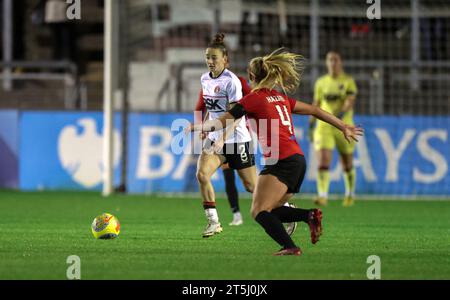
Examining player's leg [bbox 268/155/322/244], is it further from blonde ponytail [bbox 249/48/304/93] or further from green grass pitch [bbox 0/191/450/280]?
blonde ponytail [bbox 249/48/304/93]

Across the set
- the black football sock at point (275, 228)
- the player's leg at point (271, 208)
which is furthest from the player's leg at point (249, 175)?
the black football sock at point (275, 228)

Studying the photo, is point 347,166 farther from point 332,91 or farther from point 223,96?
point 223,96

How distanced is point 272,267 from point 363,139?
11181mm

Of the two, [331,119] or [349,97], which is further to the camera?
[349,97]

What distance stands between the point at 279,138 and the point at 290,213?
0.69 meters

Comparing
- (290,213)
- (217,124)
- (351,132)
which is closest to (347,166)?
(290,213)

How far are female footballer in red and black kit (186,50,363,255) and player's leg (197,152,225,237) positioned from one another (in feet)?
5.74

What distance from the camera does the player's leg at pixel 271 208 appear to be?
9.06m

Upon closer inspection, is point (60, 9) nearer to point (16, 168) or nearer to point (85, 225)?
point (16, 168)

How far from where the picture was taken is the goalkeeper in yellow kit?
16.7m

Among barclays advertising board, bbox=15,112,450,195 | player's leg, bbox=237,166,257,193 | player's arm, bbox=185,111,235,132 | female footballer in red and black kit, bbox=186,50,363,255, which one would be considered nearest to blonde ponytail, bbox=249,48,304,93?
female footballer in red and black kit, bbox=186,50,363,255

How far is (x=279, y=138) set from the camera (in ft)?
30.7
